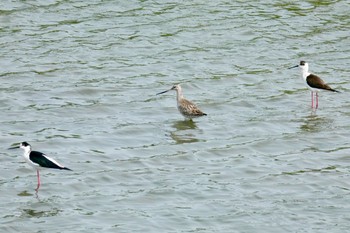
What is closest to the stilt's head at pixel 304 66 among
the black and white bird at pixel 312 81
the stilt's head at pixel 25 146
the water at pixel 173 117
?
the black and white bird at pixel 312 81

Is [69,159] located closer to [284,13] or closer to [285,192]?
[285,192]

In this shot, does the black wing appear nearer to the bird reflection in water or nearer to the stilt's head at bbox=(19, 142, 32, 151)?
the bird reflection in water

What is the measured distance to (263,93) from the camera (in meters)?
25.5

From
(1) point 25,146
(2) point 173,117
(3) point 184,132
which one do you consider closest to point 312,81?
(2) point 173,117

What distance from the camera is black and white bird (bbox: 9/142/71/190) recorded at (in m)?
18.7

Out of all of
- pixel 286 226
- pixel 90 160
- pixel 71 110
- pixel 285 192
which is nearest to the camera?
pixel 286 226

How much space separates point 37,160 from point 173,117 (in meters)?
5.71

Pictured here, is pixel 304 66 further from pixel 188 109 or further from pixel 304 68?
pixel 188 109

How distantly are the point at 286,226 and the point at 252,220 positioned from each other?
0.56 metres

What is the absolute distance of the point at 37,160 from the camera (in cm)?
1881

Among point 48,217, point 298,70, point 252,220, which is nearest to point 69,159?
point 48,217

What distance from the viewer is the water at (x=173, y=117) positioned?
707 inches

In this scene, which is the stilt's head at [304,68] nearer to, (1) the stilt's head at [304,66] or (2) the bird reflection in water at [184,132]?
(1) the stilt's head at [304,66]

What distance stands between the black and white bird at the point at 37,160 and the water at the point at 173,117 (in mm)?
392
